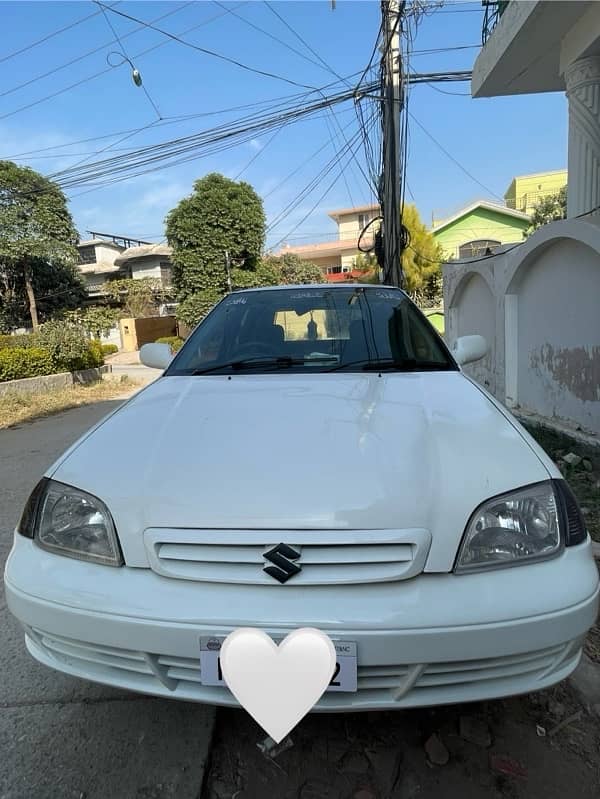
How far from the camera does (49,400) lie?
8.91 meters

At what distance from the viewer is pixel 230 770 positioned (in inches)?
62.1

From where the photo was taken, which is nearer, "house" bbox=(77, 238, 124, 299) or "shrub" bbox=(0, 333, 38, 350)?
"shrub" bbox=(0, 333, 38, 350)

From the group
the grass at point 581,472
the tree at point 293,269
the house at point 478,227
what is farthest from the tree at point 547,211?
the grass at point 581,472

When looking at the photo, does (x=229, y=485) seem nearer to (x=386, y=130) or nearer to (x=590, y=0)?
(x=590, y=0)

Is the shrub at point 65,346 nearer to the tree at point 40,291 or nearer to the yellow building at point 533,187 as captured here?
the tree at point 40,291

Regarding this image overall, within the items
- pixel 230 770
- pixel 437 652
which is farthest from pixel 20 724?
pixel 437 652

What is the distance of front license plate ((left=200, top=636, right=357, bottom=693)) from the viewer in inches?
48.6

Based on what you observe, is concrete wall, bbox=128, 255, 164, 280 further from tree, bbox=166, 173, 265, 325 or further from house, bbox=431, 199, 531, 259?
house, bbox=431, 199, 531, 259

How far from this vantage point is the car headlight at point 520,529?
136 cm

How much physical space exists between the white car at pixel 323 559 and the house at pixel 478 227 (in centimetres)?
2525

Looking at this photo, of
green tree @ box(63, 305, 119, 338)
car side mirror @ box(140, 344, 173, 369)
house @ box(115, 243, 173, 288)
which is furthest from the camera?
house @ box(115, 243, 173, 288)

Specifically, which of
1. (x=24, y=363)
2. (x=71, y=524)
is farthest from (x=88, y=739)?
(x=24, y=363)

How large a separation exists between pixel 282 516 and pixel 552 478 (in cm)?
79

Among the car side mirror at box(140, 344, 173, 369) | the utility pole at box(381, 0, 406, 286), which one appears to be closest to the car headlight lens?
the car side mirror at box(140, 344, 173, 369)
